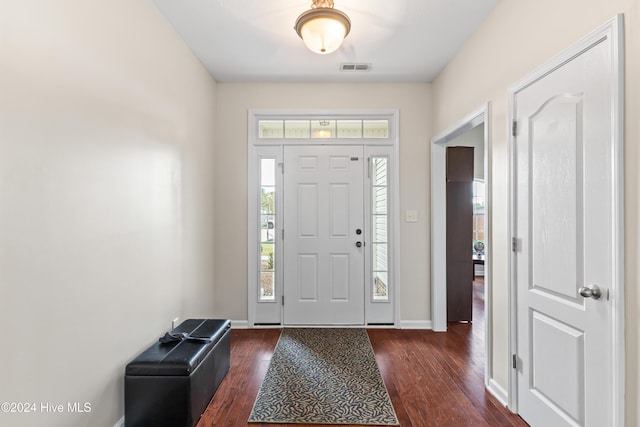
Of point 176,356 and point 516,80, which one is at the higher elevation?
point 516,80

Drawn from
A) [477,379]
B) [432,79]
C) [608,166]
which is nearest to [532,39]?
[608,166]

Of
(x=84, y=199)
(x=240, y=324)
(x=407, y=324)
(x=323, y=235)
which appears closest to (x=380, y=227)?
(x=323, y=235)

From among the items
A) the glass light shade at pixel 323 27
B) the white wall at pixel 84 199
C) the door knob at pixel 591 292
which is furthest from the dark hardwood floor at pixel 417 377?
the glass light shade at pixel 323 27

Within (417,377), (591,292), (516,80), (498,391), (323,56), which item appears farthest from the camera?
(323,56)

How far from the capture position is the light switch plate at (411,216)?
3.57 meters

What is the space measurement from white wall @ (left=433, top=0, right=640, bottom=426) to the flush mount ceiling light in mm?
1103

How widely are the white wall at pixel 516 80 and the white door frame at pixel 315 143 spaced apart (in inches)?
25.6

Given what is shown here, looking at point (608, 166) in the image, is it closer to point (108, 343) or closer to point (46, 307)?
point (46, 307)

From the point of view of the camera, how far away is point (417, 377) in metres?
2.51

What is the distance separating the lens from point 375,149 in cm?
359

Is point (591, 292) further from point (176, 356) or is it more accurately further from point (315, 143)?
point (315, 143)

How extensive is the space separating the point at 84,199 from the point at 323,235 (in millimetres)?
2390

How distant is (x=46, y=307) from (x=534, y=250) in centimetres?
250

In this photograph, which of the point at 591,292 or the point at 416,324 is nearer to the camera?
the point at 591,292
